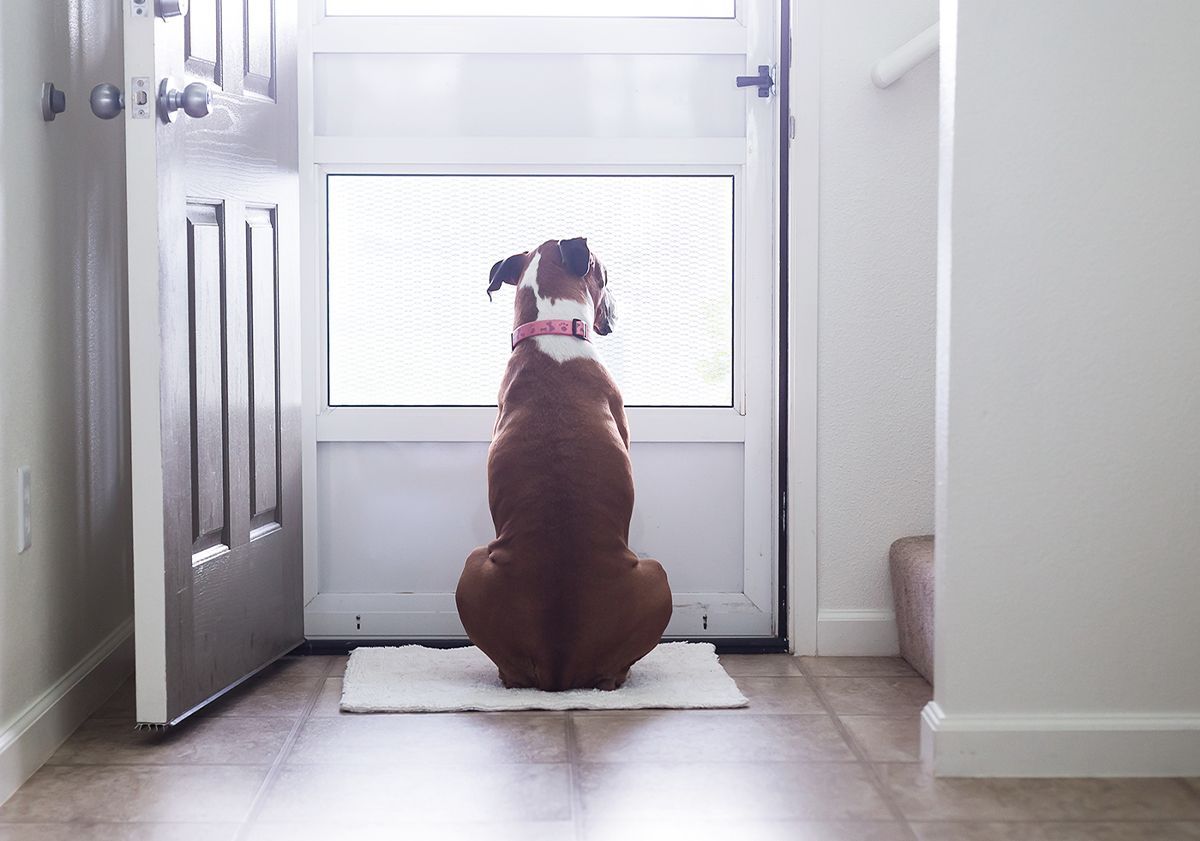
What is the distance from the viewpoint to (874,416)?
8.75 feet

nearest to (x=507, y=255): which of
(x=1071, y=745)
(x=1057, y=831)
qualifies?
(x=1071, y=745)

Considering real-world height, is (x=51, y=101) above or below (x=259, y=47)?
below

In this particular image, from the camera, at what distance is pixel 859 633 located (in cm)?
269

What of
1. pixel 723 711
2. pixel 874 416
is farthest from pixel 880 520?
pixel 723 711

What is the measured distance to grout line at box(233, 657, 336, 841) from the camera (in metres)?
1.72

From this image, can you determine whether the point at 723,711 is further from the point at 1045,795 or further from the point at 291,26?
the point at 291,26

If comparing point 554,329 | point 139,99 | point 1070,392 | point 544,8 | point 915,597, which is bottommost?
point 915,597

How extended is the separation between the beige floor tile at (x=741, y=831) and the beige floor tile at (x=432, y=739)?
1.00 ft

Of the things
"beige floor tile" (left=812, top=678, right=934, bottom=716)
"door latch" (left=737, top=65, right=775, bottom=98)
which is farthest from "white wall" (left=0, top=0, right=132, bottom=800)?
"beige floor tile" (left=812, top=678, right=934, bottom=716)

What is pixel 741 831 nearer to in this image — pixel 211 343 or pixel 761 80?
pixel 211 343

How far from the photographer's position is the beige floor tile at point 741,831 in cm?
166

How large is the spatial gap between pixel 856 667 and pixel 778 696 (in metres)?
0.30

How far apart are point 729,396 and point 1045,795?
1.22 metres

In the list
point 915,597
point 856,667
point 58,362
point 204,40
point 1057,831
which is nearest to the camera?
point 1057,831
